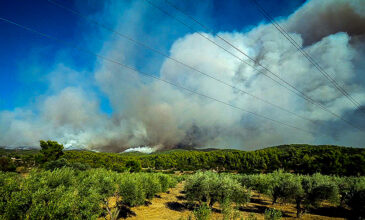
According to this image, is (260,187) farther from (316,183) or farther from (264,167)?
(264,167)

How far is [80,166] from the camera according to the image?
5878 centimetres

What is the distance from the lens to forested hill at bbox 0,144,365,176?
82312mm

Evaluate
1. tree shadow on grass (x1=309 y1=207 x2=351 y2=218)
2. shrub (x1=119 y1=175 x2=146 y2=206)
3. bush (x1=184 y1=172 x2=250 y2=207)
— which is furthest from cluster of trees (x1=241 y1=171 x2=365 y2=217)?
shrub (x1=119 y1=175 x2=146 y2=206)

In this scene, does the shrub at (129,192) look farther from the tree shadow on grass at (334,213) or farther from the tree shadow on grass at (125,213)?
the tree shadow on grass at (334,213)

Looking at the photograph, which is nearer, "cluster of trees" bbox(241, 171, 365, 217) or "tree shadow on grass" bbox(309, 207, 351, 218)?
"cluster of trees" bbox(241, 171, 365, 217)

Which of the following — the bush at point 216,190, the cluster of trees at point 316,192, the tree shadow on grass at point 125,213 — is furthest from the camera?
the bush at point 216,190

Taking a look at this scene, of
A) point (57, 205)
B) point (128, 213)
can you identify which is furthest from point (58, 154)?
point (57, 205)

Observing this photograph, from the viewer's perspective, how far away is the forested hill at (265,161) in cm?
8231

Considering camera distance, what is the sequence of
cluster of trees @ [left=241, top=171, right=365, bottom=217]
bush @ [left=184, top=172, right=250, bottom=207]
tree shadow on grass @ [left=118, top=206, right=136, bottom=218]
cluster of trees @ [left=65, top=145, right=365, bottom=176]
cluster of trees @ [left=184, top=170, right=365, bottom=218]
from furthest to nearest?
cluster of trees @ [left=65, top=145, right=365, bottom=176] → bush @ [left=184, top=172, right=250, bottom=207] → tree shadow on grass @ [left=118, top=206, right=136, bottom=218] → cluster of trees @ [left=184, top=170, right=365, bottom=218] → cluster of trees @ [left=241, top=171, right=365, bottom=217]

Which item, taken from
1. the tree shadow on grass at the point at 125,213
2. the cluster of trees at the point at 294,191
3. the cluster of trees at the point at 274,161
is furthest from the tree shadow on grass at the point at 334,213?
the cluster of trees at the point at 274,161

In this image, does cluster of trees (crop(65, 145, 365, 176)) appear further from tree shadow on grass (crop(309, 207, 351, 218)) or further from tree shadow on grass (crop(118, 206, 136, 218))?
tree shadow on grass (crop(118, 206, 136, 218))

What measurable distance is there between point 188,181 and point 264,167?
113m

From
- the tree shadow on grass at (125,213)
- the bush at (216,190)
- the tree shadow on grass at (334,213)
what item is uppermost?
the bush at (216,190)

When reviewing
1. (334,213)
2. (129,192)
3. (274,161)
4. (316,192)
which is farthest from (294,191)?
(274,161)
